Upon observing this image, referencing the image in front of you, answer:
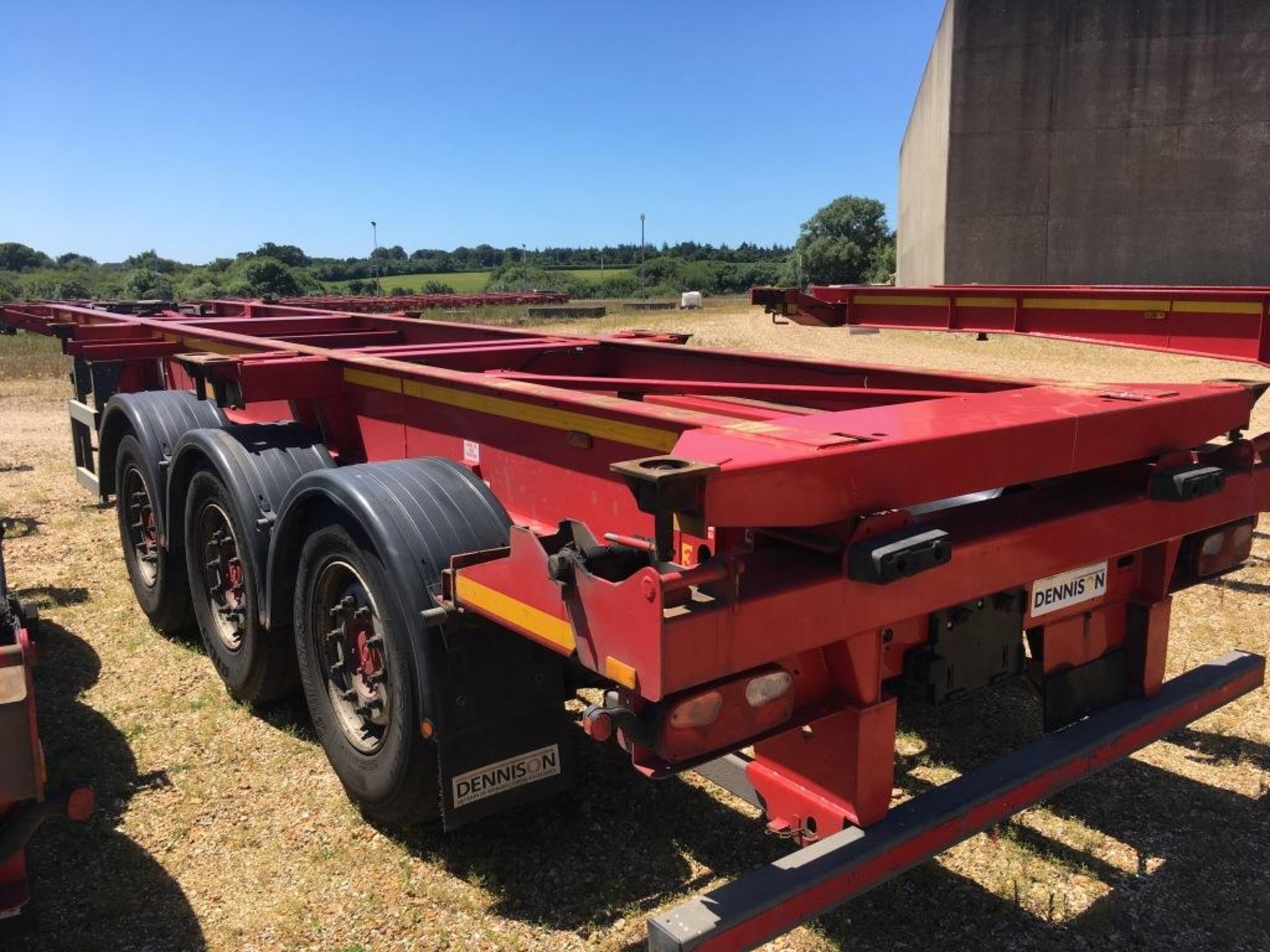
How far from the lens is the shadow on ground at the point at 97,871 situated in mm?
2797

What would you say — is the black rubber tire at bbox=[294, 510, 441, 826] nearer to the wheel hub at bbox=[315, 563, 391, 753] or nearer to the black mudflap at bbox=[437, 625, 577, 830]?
the wheel hub at bbox=[315, 563, 391, 753]

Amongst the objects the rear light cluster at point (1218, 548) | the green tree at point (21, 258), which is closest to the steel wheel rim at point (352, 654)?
the rear light cluster at point (1218, 548)

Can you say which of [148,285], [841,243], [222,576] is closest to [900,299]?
Result: [222,576]

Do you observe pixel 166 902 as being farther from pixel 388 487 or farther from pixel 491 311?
pixel 491 311

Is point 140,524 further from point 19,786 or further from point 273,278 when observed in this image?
point 273,278

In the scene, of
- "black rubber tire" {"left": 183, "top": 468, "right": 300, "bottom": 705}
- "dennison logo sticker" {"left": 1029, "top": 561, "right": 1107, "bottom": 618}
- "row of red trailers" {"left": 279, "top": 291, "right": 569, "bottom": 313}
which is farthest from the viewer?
"row of red trailers" {"left": 279, "top": 291, "right": 569, "bottom": 313}

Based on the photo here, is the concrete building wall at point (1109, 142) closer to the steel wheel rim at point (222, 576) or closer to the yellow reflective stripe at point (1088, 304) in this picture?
the yellow reflective stripe at point (1088, 304)

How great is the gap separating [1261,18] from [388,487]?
2457cm

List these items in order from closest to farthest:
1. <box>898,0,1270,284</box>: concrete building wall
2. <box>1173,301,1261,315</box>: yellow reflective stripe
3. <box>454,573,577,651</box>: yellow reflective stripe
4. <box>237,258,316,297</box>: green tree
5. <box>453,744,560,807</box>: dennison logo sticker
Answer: <box>454,573,577,651</box>: yellow reflective stripe, <box>453,744,560,807</box>: dennison logo sticker, <box>1173,301,1261,315</box>: yellow reflective stripe, <box>898,0,1270,284</box>: concrete building wall, <box>237,258,316,297</box>: green tree

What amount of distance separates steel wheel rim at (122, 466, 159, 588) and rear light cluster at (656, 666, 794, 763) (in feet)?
13.2

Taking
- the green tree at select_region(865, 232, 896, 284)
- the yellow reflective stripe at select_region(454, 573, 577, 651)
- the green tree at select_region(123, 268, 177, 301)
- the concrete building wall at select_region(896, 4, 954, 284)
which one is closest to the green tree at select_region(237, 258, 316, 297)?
the green tree at select_region(123, 268, 177, 301)

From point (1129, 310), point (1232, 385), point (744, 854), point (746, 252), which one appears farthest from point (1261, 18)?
point (746, 252)

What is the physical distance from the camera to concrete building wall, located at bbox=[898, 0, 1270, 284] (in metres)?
21.2

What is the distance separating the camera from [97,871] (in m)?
3.11
